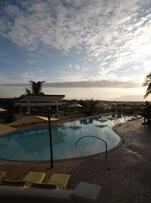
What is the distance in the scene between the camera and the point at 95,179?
5.99 meters

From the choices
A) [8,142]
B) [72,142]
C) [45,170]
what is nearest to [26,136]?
[8,142]

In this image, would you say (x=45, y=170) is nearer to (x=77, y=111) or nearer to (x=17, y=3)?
(x=17, y=3)

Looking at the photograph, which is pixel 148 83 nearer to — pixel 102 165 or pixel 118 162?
pixel 118 162

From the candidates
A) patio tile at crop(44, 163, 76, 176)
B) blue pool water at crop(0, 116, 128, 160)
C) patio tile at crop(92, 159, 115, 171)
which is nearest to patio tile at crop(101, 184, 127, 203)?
patio tile at crop(92, 159, 115, 171)

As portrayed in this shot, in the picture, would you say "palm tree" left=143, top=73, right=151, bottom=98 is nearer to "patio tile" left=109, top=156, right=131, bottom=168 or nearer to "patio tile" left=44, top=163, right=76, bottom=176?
"patio tile" left=109, top=156, right=131, bottom=168

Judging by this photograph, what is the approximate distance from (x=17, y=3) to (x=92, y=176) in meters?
8.23

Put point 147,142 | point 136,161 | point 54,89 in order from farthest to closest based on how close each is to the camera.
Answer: point 54,89 < point 147,142 < point 136,161

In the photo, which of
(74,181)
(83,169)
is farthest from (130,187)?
(83,169)

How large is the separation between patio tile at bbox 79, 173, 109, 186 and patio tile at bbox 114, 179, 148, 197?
1.49ft

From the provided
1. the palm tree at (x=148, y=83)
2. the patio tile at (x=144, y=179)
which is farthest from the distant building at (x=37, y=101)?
the patio tile at (x=144, y=179)

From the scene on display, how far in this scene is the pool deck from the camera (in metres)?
5.04

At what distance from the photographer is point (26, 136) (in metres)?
15.5

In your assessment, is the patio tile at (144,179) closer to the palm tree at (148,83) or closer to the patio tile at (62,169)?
the patio tile at (62,169)

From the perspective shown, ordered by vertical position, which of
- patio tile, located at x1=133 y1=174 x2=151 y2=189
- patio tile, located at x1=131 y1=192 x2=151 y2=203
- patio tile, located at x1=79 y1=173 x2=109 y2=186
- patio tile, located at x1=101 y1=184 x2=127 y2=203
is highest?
patio tile, located at x1=133 y1=174 x2=151 y2=189
